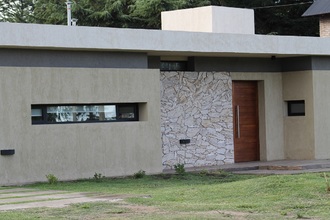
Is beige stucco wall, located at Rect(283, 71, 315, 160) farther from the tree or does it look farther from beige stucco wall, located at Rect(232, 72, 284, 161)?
the tree

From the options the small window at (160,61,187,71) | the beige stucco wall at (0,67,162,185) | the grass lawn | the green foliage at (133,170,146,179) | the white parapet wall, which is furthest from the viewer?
the white parapet wall

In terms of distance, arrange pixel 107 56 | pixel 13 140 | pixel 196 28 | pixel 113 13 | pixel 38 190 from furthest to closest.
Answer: pixel 113 13 → pixel 196 28 → pixel 107 56 → pixel 13 140 → pixel 38 190

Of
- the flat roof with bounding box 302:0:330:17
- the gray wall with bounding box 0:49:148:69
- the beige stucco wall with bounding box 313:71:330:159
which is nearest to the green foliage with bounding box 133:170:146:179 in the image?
the gray wall with bounding box 0:49:148:69

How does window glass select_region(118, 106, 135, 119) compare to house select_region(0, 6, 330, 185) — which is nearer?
house select_region(0, 6, 330, 185)

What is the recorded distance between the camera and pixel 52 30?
19750mm

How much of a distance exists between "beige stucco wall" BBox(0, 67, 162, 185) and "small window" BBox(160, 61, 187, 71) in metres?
2.18

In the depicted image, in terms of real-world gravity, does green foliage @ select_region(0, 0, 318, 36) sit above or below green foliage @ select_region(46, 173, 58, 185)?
above

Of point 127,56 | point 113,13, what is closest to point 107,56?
point 127,56

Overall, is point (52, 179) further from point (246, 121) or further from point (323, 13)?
point (323, 13)

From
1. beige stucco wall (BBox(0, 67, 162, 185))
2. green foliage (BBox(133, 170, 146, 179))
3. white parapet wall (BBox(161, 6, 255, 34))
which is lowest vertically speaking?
green foliage (BBox(133, 170, 146, 179))

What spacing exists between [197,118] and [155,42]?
376 cm

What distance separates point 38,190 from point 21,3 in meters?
34.1

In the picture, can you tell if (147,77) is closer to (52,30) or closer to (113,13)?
(52,30)

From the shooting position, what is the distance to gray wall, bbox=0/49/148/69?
1981 cm
